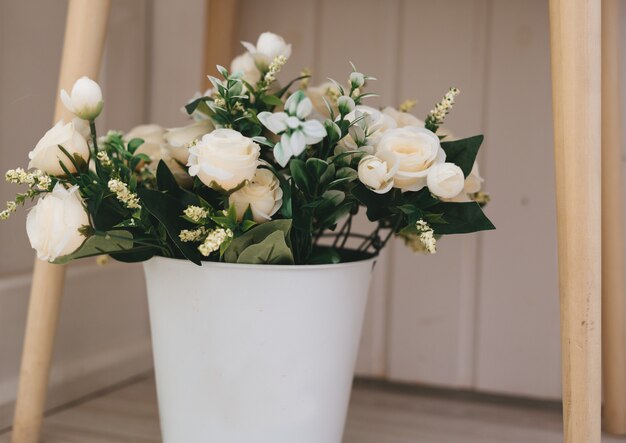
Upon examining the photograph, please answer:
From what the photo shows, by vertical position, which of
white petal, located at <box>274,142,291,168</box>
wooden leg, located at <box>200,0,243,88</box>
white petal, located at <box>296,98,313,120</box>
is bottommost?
white petal, located at <box>274,142,291,168</box>

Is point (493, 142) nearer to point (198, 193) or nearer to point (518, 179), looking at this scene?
point (518, 179)

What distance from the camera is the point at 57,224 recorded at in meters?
0.60

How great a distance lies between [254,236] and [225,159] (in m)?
0.08

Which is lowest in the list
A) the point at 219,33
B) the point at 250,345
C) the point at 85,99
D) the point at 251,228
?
the point at 250,345

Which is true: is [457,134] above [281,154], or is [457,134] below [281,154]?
above

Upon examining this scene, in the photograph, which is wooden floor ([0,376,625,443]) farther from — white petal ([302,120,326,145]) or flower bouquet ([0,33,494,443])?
white petal ([302,120,326,145])

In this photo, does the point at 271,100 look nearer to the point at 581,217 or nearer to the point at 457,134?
the point at 581,217

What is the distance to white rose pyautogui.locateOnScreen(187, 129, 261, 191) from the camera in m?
0.59

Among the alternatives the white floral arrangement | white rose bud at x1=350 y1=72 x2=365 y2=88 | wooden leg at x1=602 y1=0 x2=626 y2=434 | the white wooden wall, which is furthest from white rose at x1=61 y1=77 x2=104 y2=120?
wooden leg at x1=602 y1=0 x2=626 y2=434

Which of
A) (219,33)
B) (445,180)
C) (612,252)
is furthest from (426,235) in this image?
(219,33)

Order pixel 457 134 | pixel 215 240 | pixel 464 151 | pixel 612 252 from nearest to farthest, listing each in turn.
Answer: pixel 215 240
pixel 464 151
pixel 612 252
pixel 457 134

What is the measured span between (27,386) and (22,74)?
0.37 metres

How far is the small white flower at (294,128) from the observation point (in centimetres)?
59

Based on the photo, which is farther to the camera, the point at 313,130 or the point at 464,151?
the point at 464,151
